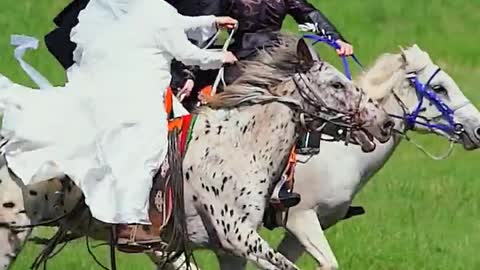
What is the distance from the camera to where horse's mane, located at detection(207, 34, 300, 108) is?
26.9 ft

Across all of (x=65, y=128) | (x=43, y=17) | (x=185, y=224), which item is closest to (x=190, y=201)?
(x=185, y=224)

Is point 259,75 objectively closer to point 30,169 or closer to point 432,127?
point 30,169

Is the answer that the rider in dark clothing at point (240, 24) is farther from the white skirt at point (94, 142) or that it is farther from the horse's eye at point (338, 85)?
the white skirt at point (94, 142)

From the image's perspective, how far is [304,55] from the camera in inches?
321

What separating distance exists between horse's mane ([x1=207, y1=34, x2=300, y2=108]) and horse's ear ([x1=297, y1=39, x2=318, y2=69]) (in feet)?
0.09

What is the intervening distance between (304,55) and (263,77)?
0.24 meters

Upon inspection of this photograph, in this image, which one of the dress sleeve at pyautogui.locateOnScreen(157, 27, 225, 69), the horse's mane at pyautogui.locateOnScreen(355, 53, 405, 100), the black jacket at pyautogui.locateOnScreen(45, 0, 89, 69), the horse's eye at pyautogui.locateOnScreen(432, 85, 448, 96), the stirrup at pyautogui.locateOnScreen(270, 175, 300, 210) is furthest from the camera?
the horse's eye at pyautogui.locateOnScreen(432, 85, 448, 96)

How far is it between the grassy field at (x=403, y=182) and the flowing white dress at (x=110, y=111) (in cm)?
266

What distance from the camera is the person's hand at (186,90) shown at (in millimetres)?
9305

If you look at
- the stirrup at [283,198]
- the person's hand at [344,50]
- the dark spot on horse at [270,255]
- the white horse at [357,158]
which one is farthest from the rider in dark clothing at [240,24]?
the dark spot on horse at [270,255]

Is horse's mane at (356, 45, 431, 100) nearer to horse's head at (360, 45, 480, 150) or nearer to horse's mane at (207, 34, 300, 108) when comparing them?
horse's head at (360, 45, 480, 150)

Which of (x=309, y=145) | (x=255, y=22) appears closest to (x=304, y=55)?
(x=309, y=145)

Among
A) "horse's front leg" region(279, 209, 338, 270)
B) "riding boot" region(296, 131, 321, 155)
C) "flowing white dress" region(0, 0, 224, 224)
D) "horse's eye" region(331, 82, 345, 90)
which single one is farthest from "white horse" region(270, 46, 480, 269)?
"flowing white dress" region(0, 0, 224, 224)

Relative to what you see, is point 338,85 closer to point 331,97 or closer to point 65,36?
point 331,97
